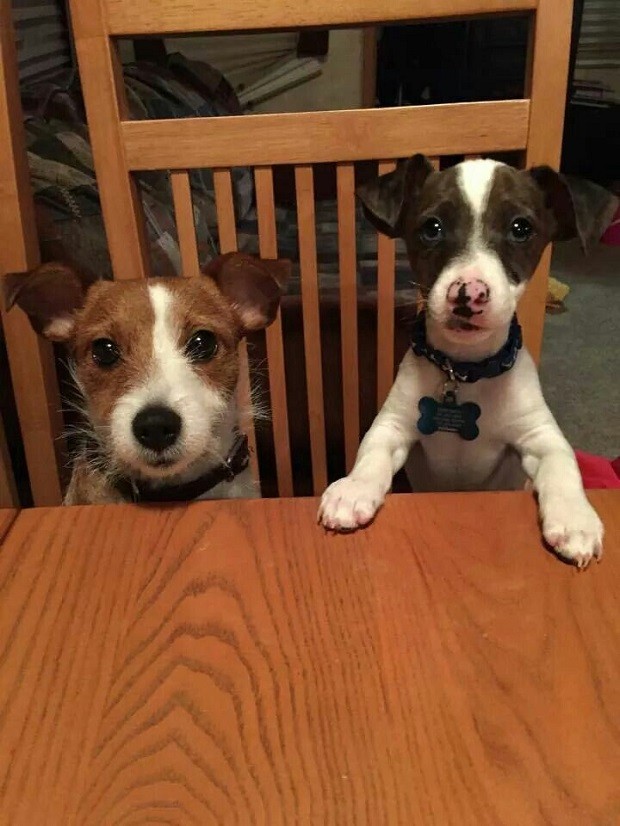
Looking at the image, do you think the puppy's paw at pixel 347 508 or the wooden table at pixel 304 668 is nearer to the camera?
the wooden table at pixel 304 668

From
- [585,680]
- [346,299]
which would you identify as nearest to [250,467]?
[346,299]

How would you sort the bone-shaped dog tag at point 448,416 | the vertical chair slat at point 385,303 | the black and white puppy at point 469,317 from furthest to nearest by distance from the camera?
the vertical chair slat at point 385,303 → the bone-shaped dog tag at point 448,416 → the black and white puppy at point 469,317

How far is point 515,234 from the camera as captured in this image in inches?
42.5

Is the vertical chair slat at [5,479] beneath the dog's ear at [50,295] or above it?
beneath

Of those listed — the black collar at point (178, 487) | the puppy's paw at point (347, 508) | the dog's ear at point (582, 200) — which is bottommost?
the black collar at point (178, 487)

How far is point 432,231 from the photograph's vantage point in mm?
1103

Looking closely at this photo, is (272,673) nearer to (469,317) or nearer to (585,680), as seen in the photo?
(585,680)

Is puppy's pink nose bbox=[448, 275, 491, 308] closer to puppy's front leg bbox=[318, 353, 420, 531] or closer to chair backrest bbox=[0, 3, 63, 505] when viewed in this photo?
puppy's front leg bbox=[318, 353, 420, 531]

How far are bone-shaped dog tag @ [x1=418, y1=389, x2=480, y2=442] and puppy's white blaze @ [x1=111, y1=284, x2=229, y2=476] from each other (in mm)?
297

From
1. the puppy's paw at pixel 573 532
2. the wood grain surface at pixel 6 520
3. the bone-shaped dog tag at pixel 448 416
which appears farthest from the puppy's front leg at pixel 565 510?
the wood grain surface at pixel 6 520

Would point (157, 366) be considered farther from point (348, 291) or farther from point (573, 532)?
point (573, 532)

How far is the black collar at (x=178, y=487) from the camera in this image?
103 cm

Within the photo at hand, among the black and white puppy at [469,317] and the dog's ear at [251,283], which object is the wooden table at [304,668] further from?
the dog's ear at [251,283]

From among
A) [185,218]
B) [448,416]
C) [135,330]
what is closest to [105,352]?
[135,330]
